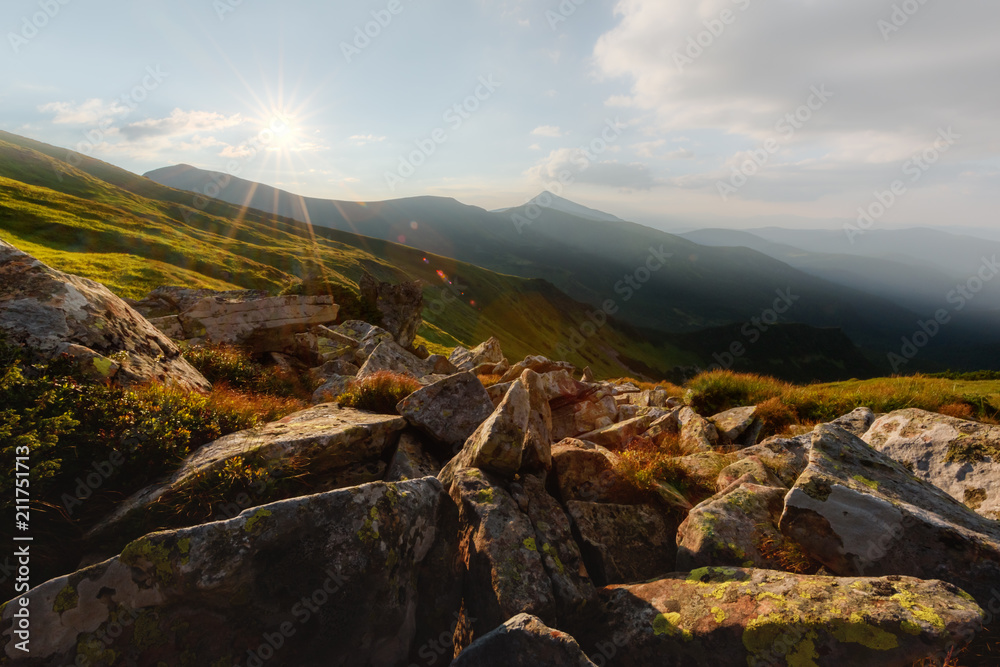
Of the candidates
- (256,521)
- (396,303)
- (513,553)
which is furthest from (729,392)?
(396,303)

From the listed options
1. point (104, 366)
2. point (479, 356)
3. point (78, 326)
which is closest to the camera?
point (104, 366)

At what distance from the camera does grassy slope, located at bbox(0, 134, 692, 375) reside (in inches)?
2219

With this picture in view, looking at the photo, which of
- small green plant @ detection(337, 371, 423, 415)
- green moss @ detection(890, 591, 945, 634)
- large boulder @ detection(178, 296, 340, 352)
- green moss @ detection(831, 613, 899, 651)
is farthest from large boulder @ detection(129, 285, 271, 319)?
green moss @ detection(890, 591, 945, 634)

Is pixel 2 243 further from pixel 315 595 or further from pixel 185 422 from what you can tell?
pixel 315 595

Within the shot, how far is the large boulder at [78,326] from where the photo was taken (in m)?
7.95

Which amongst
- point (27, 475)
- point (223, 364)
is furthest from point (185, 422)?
point (223, 364)

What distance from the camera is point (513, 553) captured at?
19.6 feet

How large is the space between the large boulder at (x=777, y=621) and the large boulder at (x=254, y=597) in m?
2.68

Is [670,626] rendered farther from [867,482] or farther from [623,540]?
[867,482]

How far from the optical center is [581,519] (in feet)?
23.9

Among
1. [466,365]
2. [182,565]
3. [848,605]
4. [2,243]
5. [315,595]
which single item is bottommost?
[466,365]

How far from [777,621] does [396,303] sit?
36775mm

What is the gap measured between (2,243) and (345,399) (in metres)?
8.18

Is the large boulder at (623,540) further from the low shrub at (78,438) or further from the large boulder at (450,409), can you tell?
the low shrub at (78,438)
